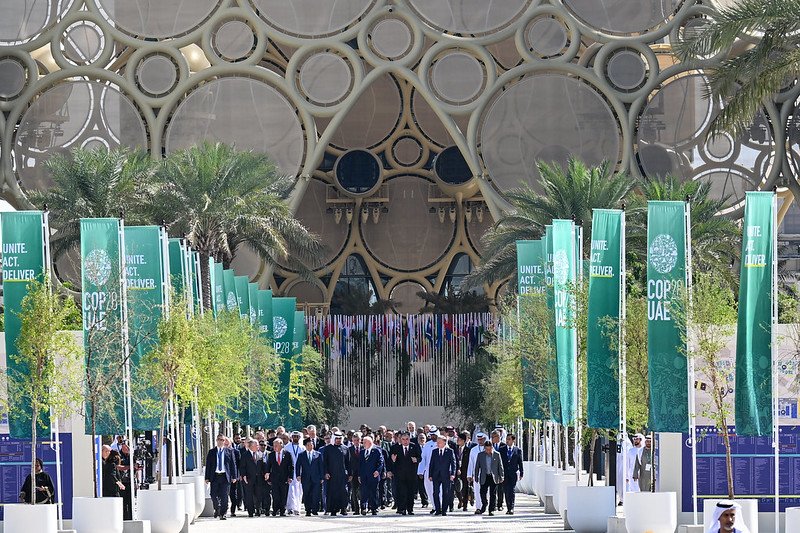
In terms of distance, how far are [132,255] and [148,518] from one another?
3656 mm

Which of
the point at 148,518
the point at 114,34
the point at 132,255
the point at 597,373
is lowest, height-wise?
the point at 148,518

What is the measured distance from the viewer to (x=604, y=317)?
65.4 feet

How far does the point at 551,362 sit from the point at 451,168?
46203mm

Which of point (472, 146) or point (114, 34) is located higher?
point (114, 34)

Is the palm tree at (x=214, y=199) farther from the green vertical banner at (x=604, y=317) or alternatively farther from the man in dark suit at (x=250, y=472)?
the green vertical banner at (x=604, y=317)

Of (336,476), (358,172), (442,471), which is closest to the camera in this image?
(442,471)

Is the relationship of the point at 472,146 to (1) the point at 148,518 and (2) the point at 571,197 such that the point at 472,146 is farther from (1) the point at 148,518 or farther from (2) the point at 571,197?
(1) the point at 148,518

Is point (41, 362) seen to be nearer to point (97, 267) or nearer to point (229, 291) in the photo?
point (97, 267)

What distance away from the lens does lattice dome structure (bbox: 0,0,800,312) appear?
60.8 m

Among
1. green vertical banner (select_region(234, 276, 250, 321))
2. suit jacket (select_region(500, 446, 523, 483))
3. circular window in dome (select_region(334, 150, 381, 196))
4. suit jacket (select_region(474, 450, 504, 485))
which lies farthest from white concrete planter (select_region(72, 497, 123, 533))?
circular window in dome (select_region(334, 150, 381, 196))

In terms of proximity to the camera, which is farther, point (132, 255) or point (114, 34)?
point (114, 34)

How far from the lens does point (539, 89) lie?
61750 millimetres

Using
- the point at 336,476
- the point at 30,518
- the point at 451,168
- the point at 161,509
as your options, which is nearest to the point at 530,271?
the point at 336,476

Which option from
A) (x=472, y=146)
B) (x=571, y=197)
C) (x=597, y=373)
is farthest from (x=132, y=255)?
(x=472, y=146)
